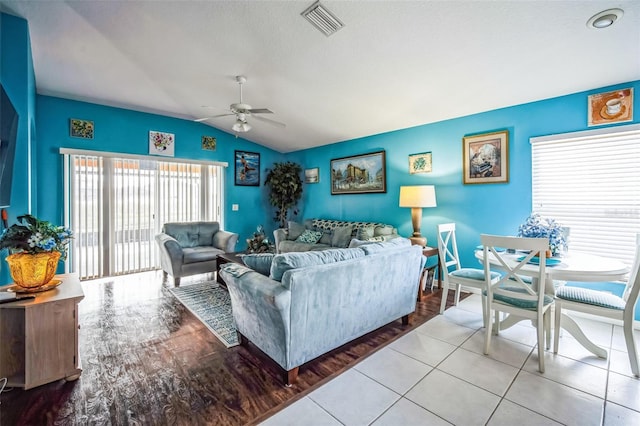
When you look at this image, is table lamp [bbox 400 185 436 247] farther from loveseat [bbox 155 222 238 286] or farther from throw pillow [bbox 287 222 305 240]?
loveseat [bbox 155 222 238 286]

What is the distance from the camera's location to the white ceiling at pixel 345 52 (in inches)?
85.6

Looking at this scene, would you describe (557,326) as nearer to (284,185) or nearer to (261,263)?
(261,263)

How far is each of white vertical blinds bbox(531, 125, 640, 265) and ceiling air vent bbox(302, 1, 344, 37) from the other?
2581mm

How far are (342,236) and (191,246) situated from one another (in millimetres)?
2539

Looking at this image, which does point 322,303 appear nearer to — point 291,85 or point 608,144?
point 291,85

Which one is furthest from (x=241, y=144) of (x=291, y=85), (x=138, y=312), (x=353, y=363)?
(x=353, y=363)

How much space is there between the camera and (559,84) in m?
2.83

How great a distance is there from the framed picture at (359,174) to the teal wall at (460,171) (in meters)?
0.11

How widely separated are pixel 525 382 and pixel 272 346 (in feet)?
5.74

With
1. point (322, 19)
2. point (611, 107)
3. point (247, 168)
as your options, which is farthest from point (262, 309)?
point (247, 168)

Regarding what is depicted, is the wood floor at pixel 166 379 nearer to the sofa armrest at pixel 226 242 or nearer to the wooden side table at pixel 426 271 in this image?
the wooden side table at pixel 426 271

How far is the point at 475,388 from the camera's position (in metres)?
1.85

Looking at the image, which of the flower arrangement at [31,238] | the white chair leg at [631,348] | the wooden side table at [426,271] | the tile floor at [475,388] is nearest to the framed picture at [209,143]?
the flower arrangement at [31,238]

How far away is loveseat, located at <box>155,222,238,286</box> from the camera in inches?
155
